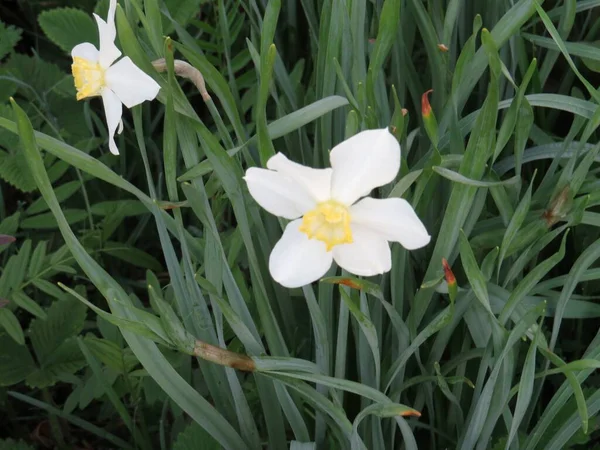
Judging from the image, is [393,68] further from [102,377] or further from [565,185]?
[102,377]

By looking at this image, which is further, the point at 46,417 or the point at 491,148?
the point at 46,417

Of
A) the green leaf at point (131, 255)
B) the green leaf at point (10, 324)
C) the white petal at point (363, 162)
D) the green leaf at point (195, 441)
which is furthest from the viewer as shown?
the green leaf at point (131, 255)

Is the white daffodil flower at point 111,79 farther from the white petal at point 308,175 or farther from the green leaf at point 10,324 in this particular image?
the green leaf at point 10,324

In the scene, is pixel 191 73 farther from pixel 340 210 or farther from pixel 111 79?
pixel 340 210

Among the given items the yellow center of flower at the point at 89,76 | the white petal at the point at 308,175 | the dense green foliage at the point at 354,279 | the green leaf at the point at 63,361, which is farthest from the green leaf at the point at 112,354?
the white petal at the point at 308,175

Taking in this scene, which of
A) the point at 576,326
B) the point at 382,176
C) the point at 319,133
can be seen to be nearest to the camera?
the point at 382,176

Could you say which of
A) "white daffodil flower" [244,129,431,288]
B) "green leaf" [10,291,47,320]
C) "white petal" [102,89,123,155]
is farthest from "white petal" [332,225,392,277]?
"green leaf" [10,291,47,320]

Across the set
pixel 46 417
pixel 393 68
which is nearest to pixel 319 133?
pixel 393 68

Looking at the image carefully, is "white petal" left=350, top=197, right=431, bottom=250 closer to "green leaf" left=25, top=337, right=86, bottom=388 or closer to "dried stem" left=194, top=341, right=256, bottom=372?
"dried stem" left=194, top=341, right=256, bottom=372
